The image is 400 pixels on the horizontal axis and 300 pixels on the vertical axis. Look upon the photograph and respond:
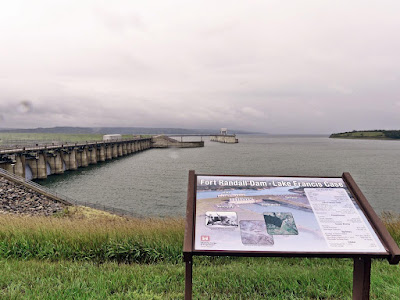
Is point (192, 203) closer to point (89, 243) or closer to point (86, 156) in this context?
point (89, 243)

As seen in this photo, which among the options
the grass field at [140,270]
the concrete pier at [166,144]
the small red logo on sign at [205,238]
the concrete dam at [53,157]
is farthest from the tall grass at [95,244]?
the concrete pier at [166,144]

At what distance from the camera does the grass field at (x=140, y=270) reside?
491 cm

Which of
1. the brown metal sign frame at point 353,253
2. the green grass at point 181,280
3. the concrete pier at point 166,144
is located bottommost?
the concrete pier at point 166,144

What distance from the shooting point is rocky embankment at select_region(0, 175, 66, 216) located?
23.7 meters

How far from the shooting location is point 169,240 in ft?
23.2

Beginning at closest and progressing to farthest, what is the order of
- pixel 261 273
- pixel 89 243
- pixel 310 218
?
pixel 310 218 → pixel 261 273 → pixel 89 243

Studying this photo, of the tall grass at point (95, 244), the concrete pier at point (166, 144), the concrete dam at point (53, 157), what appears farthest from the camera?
the concrete pier at point (166, 144)

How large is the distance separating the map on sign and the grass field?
57.7 inches

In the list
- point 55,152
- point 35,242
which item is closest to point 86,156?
point 55,152

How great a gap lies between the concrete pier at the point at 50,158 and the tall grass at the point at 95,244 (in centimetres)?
4099

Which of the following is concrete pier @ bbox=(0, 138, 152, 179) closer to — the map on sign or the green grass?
the green grass

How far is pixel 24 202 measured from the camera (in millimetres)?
25453

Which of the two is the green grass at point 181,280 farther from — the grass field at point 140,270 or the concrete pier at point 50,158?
the concrete pier at point 50,158

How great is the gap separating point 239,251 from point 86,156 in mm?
73612
